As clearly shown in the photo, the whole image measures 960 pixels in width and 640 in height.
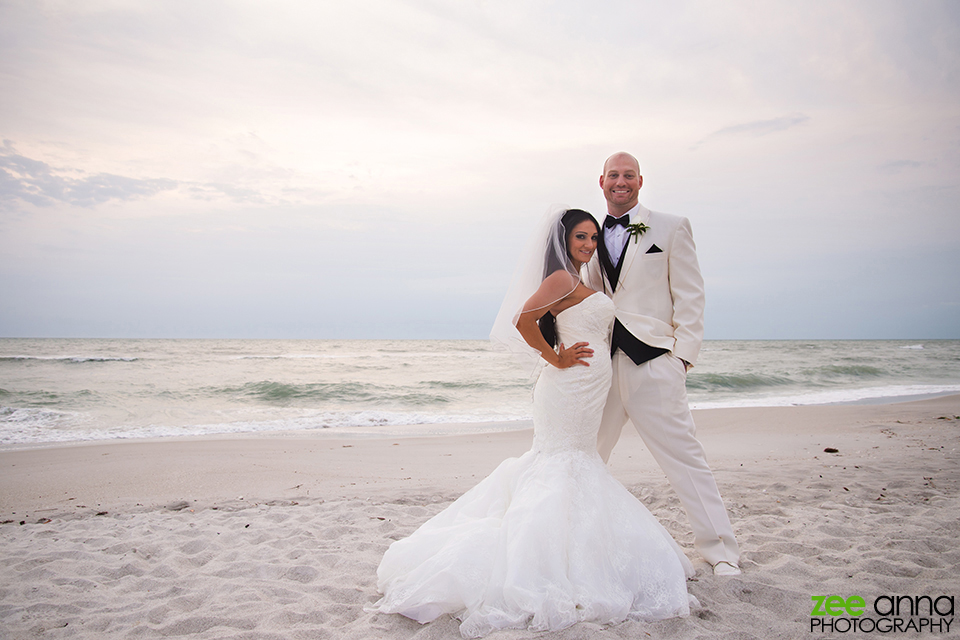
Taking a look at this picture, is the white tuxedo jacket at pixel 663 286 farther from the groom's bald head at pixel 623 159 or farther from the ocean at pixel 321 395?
the ocean at pixel 321 395

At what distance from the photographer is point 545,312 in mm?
2834

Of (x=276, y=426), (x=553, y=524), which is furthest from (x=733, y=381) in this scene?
(x=553, y=524)

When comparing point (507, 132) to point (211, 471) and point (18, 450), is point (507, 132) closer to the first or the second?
point (211, 471)

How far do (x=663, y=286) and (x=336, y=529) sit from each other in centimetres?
292

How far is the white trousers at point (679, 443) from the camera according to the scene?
2850 millimetres

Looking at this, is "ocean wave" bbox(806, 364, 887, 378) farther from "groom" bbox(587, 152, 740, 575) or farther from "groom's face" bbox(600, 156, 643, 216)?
"groom's face" bbox(600, 156, 643, 216)

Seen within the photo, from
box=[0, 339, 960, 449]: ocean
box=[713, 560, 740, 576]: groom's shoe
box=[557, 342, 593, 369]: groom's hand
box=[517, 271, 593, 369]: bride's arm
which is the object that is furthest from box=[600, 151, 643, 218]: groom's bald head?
box=[0, 339, 960, 449]: ocean

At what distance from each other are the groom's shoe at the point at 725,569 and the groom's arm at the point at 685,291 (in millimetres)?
1161

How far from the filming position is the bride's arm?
2.78 m

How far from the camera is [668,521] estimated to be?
154 inches

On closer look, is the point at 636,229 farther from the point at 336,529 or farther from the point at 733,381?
the point at 733,381

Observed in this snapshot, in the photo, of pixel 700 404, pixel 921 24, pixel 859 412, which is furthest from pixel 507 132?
pixel 859 412

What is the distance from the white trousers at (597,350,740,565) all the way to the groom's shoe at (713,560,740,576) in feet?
0.07

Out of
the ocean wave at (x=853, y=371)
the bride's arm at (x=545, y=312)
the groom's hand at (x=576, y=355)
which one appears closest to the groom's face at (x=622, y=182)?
the bride's arm at (x=545, y=312)
